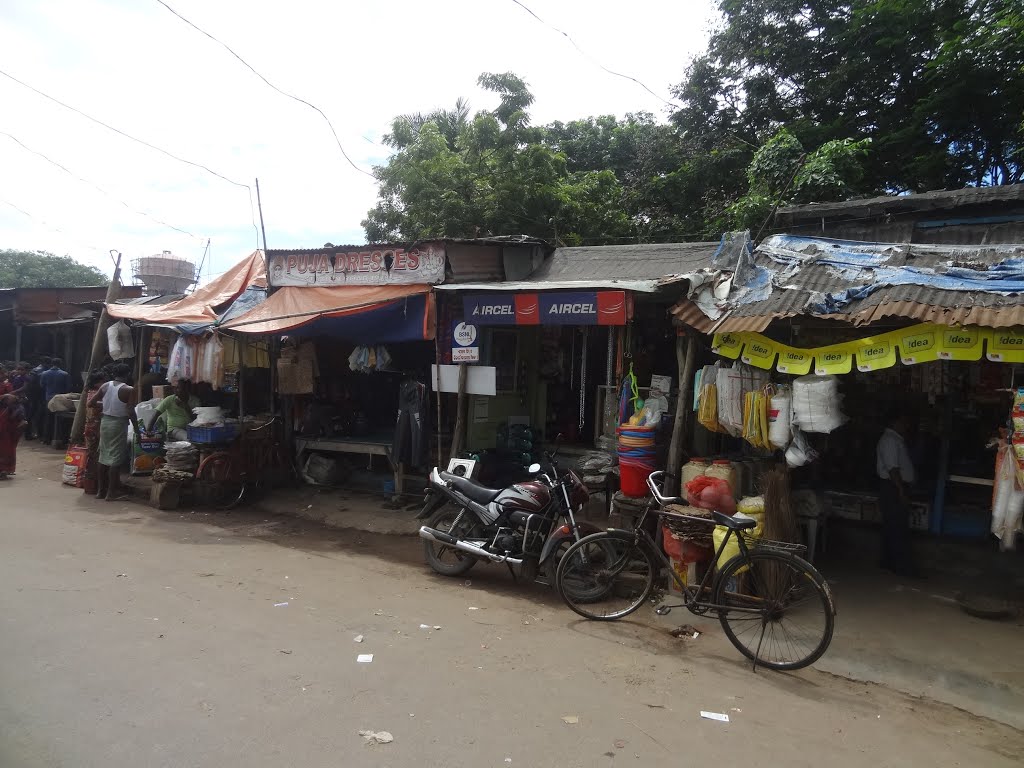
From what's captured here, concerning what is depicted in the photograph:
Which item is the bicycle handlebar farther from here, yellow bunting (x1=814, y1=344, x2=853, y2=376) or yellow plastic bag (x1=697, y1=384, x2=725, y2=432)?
yellow bunting (x1=814, y1=344, x2=853, y2=376)

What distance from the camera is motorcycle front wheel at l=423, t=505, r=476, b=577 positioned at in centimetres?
706

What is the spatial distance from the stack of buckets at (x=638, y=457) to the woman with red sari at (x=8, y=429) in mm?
10482

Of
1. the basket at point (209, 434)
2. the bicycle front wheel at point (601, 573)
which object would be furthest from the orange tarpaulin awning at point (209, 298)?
the bicycle front wheel at point (601, 573)

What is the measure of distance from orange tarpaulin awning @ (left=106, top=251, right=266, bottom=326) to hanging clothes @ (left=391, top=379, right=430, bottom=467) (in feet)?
12.7

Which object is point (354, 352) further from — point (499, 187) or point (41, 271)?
point (41, 271)

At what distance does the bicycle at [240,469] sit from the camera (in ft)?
33.2

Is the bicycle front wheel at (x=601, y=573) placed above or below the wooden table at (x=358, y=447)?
below

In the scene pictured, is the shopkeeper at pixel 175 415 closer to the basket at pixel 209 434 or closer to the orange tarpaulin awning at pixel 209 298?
the basket at pixel 209 434

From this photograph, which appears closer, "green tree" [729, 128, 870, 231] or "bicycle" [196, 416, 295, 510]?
"bicycle" [196, 416, 295, 510]

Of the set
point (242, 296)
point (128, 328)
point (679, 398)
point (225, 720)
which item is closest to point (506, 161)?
point (242, 296)

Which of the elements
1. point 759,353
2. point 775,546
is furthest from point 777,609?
point 759,353

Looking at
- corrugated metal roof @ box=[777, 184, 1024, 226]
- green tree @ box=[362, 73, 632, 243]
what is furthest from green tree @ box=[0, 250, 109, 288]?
corrugated metal roof @ box=[777, 184, 1024, 226]

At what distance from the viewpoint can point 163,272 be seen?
25125 millimetres

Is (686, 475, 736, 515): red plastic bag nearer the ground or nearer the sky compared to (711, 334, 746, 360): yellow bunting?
nearer the ground
